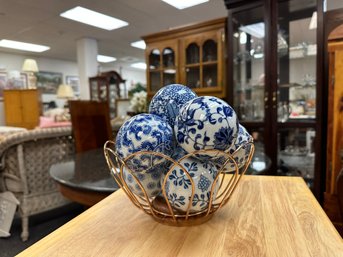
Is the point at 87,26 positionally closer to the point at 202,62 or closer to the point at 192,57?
the point at 192,57

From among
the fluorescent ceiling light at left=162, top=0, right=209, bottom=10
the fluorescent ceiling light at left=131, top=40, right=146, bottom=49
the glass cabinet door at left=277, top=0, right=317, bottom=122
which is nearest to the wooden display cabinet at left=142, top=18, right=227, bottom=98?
the glass cabinet door at left=277, top=0, right=317, bottom=122

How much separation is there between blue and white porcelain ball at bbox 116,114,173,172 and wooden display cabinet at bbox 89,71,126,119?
4993 mm

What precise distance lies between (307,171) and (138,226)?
202cm

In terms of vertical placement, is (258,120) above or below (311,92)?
below

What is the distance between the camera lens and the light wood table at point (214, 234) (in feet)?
1.40

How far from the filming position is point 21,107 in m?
5.93

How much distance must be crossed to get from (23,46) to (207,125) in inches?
275

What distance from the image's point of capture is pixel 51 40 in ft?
18.4

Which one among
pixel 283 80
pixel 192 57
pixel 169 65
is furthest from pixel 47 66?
pixel 283 80

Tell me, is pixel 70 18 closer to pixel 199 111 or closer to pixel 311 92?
pixel 311 92

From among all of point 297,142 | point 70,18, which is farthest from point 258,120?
point 70,18

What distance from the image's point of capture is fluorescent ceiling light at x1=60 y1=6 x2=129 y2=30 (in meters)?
3.99

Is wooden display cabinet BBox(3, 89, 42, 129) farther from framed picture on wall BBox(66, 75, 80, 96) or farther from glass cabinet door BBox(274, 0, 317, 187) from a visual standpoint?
glass cabinet door BBox(274, 0, 317, 187)

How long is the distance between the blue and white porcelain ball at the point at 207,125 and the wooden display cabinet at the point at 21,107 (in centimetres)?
630
